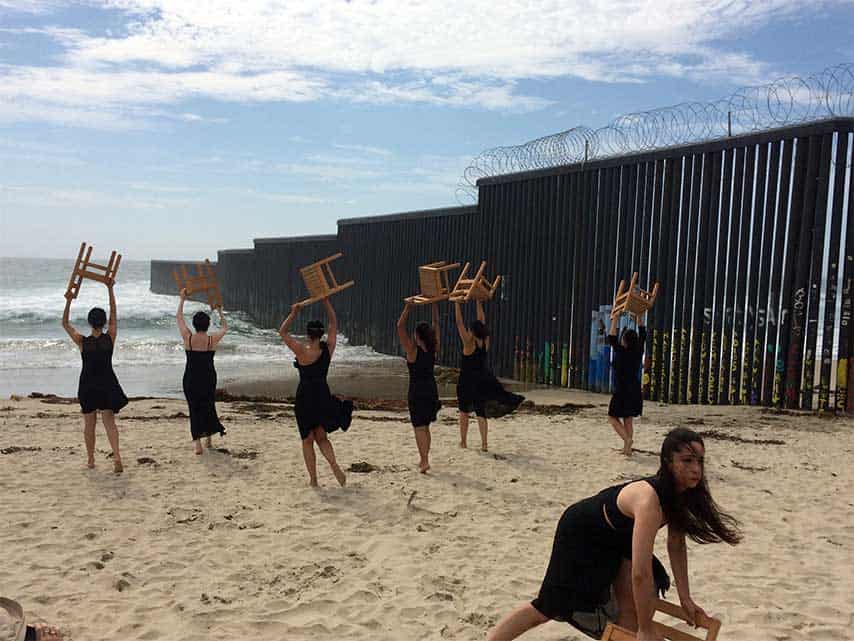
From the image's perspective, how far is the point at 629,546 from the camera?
322 cm

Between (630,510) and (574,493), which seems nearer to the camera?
(630,510)

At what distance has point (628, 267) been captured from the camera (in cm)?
1359

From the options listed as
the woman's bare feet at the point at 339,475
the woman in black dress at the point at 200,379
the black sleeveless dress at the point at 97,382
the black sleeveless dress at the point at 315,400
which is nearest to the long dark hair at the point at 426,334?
the black sleeveless dress at the point at 315,400

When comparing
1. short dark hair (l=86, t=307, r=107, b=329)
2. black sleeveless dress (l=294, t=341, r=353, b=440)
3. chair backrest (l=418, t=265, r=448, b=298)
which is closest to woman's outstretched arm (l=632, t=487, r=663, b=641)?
black sleeveless dress (l=294, t=341, r=353, b=440)

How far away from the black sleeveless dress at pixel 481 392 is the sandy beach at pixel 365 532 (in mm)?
512

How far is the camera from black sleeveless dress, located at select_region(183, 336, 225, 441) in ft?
27.1

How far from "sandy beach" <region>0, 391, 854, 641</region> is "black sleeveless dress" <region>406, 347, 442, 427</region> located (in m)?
0.59

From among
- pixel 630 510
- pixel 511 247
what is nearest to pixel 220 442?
pixel 630 510

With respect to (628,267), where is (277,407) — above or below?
below

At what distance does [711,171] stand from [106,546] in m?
10.5

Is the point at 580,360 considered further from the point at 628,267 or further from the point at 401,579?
the point at 401,579

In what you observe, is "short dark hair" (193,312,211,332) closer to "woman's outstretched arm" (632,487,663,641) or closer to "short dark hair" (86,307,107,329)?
"short dark hair" (86,307,107,329)

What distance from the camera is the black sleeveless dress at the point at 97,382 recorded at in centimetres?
739

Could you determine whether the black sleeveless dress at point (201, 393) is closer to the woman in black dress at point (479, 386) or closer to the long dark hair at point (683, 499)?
the woman in black dress at point (479, 386)
